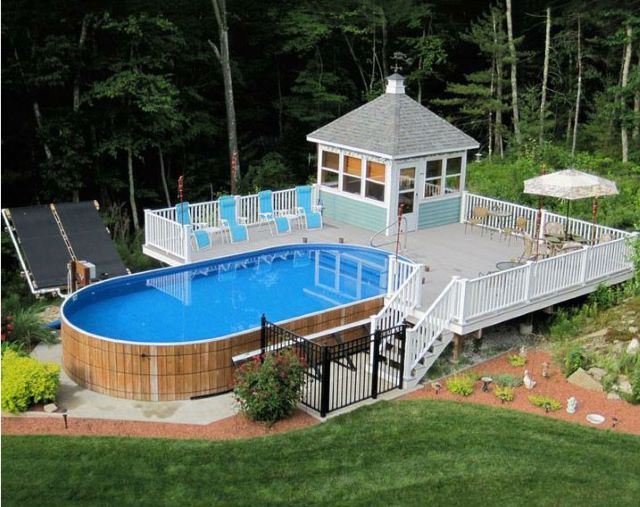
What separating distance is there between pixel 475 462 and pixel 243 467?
8.99 ft

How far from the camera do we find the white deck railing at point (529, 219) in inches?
663

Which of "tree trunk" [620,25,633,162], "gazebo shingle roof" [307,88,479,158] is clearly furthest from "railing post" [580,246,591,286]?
"tree trunk" [620,25,633,162]

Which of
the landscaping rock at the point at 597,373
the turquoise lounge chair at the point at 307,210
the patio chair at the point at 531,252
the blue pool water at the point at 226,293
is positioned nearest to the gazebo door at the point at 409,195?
the blue pool water at the point at 226,293

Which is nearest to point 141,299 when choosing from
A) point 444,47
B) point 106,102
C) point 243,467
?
point 243,467

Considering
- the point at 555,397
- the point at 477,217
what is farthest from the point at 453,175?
the point at 555,397

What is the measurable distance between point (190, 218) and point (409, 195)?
4784 millimetres

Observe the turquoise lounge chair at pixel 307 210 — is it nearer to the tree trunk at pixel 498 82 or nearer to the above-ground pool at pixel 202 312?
the above-ground pool at pixel 202 312

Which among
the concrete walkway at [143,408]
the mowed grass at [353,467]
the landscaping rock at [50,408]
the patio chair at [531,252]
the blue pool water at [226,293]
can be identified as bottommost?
the concrete walkway at [143,408]

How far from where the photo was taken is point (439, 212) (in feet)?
62.6

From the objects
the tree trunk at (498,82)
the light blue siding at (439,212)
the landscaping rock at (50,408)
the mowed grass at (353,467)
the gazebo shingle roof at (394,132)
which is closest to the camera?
the mowed grass at (353,467)

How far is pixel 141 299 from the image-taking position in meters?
14.7

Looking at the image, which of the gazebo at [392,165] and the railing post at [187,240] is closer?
the railing post at [187,240]

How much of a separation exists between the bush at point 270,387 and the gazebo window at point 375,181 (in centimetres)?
776

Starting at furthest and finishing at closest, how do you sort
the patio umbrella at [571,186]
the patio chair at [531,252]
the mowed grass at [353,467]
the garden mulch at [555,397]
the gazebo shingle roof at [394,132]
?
the gazebo shingle roof at [394,132]
the patio chair at [531,252]
the patio umbrella at [571,186]
the garden mulch at [555,397]
the mowed grass at [353,467]
